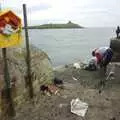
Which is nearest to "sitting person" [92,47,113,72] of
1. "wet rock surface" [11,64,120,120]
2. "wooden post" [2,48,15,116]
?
"wet rock surface" [11,64,120,120]

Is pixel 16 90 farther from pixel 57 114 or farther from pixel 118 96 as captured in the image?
pixel 118 96

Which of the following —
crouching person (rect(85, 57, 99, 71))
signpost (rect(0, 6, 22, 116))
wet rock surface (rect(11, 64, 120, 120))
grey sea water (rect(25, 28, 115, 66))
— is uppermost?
signpost (rect(0, 6, 22, 116))

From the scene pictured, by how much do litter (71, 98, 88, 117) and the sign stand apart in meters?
2.34

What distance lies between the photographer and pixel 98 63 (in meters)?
15.7

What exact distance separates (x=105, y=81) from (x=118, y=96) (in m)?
2.95

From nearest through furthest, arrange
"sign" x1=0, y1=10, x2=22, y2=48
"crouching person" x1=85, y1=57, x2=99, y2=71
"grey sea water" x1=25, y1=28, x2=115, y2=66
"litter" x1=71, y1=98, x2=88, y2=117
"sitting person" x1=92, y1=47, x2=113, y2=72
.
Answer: "sign" x1=0, y1=10, x2=22, y2=48 < "litter" x1=71, y1=98, x2=88, y2=117 < "sitting person" x1=92, y1=47, x2=113, y2=72 < "crouching person" x1=85, y1=57, x2=99, y2=71 < "grey sea water" x1=25, y1=28, x2=115, y2=66

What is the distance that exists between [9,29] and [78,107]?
2.81 metres

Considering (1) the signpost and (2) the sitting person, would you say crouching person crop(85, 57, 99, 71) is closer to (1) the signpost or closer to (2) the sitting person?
(2) the sitting person

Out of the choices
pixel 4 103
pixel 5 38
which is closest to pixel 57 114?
pixel 4 103

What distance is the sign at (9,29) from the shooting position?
834 centimetres

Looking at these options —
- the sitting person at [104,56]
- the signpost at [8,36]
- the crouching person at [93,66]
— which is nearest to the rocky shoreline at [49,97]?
the signpost at [8,36]

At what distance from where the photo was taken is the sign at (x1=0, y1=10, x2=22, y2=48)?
27.4ft

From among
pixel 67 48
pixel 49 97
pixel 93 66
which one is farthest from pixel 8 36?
pixel 67 48

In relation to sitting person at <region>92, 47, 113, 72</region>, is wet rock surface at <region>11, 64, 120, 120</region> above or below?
below
